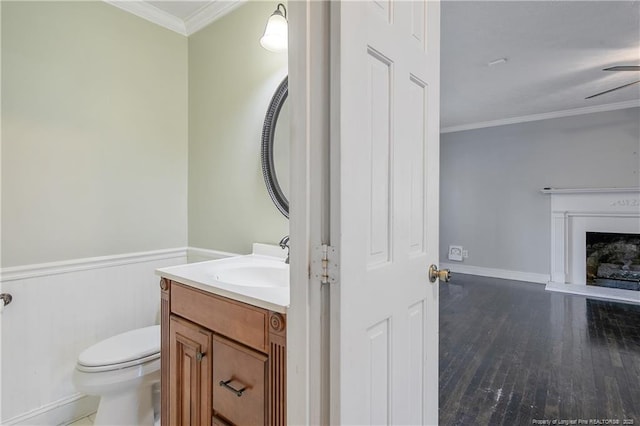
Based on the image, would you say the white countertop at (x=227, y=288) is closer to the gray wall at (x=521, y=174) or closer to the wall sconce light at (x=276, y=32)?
the wall sconce light at (x=276, y=32)

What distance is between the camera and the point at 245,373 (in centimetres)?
99

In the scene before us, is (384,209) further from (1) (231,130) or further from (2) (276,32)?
(1) (231,130)

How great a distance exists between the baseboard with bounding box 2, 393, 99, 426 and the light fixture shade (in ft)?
7.07

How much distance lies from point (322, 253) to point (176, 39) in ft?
7.12

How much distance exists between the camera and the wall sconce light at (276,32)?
157 cm

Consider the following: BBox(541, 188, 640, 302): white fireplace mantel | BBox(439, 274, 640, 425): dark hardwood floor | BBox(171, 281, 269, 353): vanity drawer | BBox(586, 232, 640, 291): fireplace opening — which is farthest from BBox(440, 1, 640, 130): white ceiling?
BBox(439, 274, 640, 425): dark hardwood floor

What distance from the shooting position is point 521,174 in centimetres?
477

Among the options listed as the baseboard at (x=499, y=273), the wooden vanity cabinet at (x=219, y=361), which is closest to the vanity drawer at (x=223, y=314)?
the wooden vanity cabinet at (x=219, y=361)

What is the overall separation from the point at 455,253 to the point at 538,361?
3132 mm

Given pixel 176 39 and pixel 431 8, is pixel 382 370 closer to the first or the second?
pixel 431 8

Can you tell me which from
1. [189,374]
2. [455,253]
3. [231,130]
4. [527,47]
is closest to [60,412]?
[189,374]

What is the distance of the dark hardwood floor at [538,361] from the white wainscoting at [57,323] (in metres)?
1.99

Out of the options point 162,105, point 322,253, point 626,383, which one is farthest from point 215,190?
point 626,383

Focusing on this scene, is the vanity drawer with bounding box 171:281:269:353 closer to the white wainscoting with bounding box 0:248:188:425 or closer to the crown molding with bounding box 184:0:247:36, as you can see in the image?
the white wainscoting with bounding box 0:248:188:425
